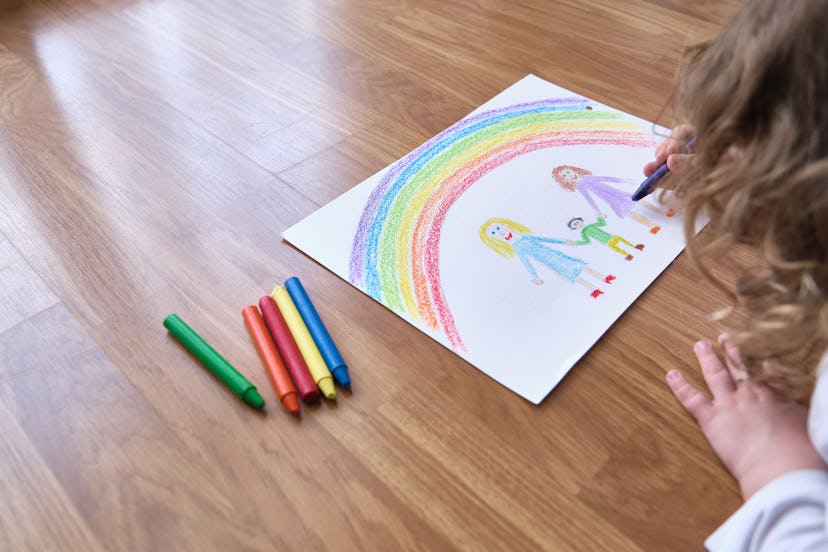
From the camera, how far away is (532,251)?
686 mm

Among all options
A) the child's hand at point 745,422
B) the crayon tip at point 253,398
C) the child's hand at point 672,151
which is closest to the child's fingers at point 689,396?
the child's hand at point 745,422

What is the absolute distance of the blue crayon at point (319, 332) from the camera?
1.91ft

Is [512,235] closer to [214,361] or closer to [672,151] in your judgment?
[672,151]

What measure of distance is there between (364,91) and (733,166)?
52 cm

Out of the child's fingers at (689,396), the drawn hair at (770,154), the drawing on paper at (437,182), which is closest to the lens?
the drawn hair at (770,154)

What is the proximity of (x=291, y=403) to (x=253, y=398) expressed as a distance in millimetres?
30

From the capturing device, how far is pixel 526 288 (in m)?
0.65

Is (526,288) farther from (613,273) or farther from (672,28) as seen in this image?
(672,28)

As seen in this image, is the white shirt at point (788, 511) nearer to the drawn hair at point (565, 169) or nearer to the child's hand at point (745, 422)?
the child's hand at point (745, 422)

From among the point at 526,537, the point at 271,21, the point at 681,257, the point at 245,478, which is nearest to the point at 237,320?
the point at 245,478

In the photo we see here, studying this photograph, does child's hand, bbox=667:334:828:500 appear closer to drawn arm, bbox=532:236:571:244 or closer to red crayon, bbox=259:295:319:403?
drawn arm, bbox=532:236:571:244

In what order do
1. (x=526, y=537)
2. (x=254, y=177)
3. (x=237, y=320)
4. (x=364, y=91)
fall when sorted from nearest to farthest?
(x=526, y=537)
(x=237, y=320)
(x=254, y=177)
(x=364, y=91)

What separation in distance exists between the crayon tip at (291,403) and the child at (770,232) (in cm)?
29

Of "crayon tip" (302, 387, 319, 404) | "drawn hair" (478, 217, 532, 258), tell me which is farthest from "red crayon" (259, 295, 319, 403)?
"drawn hair" (478, 217, 532, 258)
